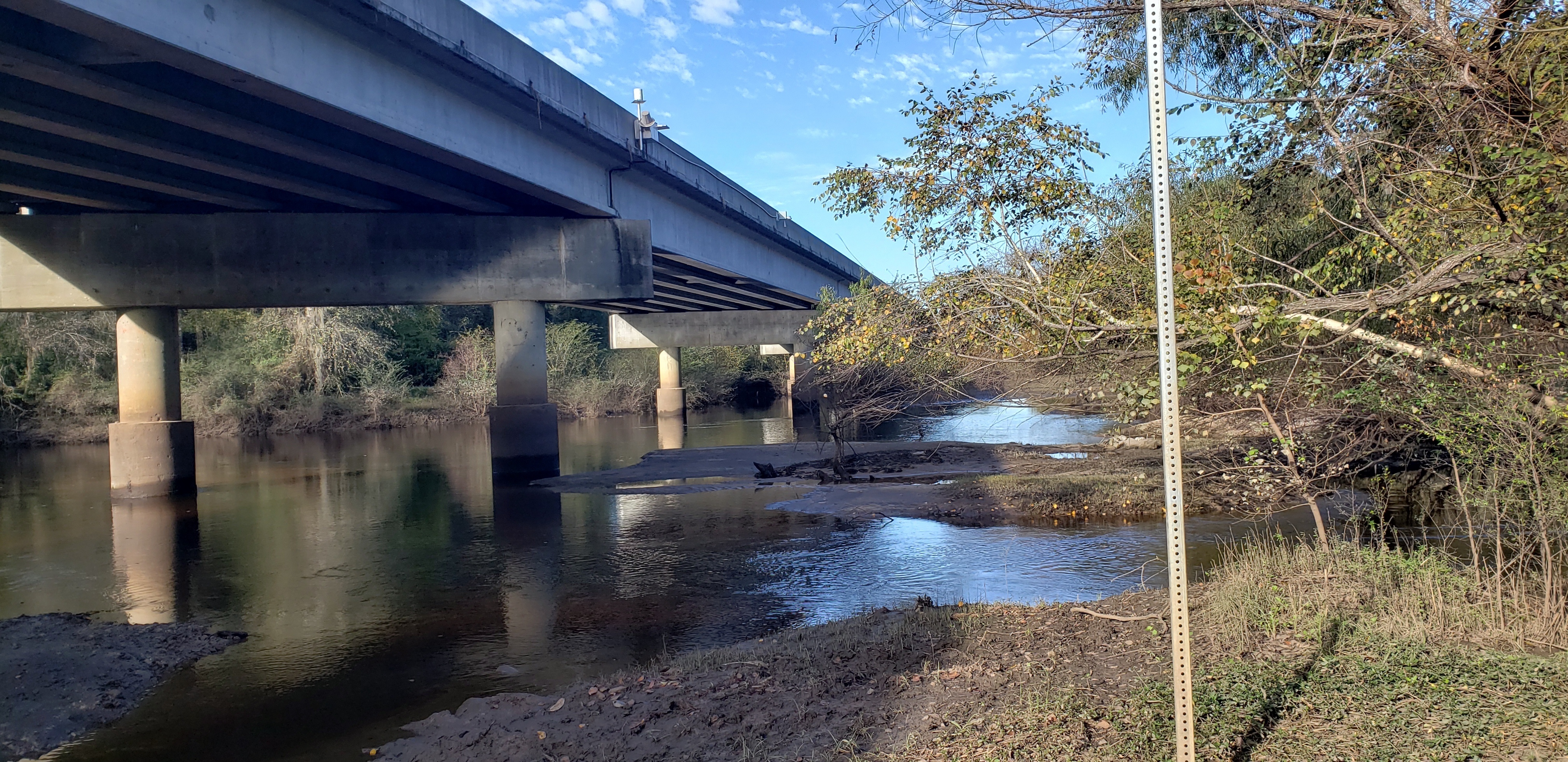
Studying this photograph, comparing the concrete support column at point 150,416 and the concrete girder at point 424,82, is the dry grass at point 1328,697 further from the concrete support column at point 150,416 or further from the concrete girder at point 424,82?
the concrete support column at point 150,416

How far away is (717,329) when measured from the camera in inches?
1778

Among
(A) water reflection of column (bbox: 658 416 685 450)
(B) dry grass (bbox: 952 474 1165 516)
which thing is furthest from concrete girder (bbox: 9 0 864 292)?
(B) dry grass (bbox: 952 474 1165 516)

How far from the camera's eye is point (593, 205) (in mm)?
20453

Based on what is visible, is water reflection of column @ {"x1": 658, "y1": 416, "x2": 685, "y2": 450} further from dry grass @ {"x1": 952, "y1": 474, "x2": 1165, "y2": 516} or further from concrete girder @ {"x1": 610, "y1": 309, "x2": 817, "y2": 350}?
dry grass @ {"x1": 952, "y1": 474, "x2": 1165, "y2": 516}

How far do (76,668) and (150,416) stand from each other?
13761 mm

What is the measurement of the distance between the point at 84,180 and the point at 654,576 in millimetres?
12859

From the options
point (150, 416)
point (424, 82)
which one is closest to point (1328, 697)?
point (424, 82)

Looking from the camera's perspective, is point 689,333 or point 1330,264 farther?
point 689,333

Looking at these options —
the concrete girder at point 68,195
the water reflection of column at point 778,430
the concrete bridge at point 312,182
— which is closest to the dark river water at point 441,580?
the concrete bridge at point 312,182

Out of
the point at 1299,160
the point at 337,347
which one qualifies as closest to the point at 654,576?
the point at 1299,160

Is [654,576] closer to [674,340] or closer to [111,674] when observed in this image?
[111,674]

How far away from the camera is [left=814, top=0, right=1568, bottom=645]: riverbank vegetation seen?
6.01 meters

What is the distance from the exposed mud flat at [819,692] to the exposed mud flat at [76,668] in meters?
2.64

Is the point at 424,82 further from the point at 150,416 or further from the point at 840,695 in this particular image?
the point at 840,695
